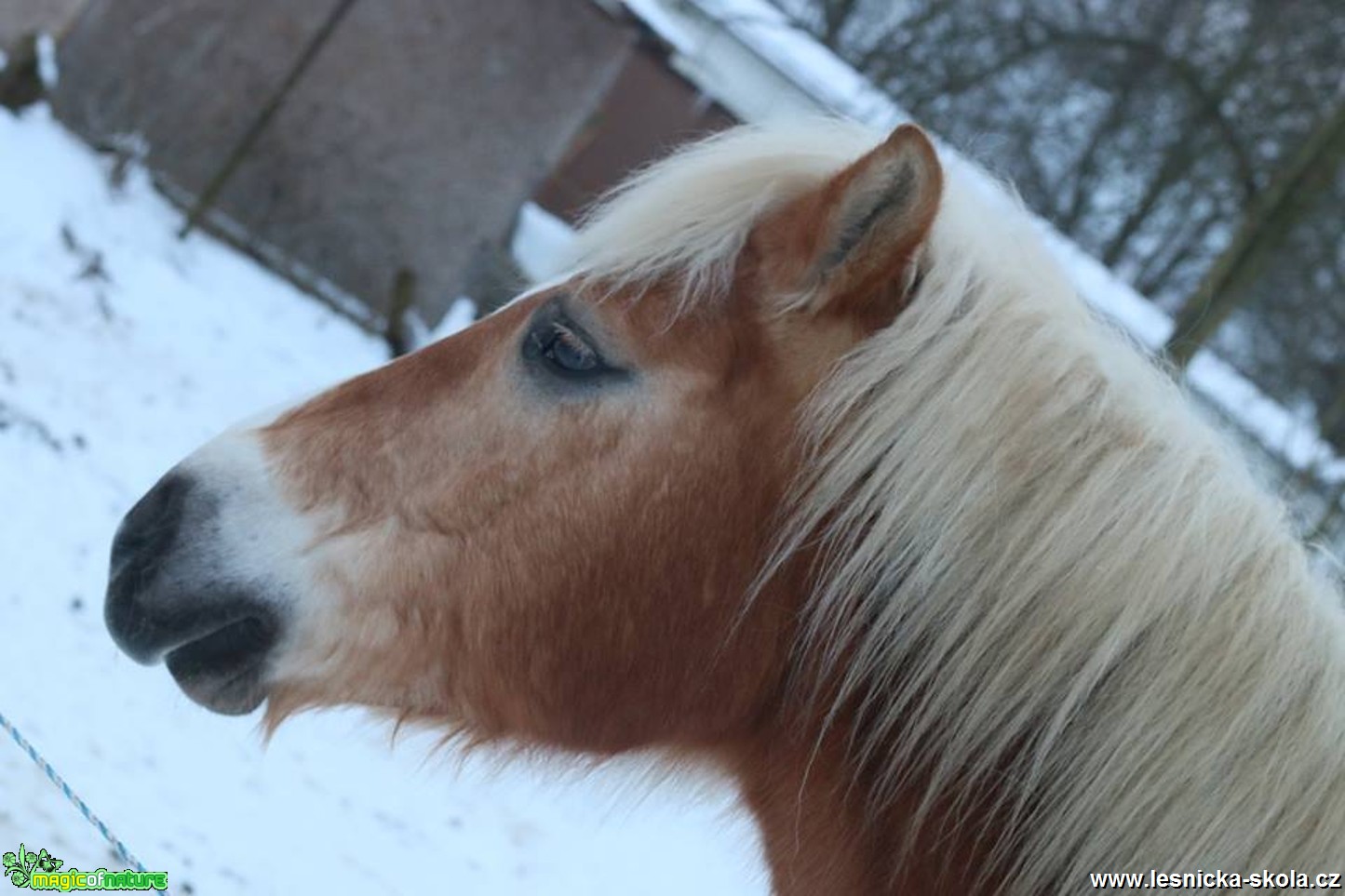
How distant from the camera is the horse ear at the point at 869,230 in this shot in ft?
5.68

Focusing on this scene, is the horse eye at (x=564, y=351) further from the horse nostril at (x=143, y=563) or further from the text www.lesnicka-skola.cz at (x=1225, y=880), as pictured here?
the text www.lesnicka-skola.cz at (x=1225, y=880)

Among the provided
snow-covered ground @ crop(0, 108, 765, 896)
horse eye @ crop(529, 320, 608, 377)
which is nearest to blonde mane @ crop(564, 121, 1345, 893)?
horse eye @ crop(529, 320, 608, 377)

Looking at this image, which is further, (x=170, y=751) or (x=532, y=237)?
(x=532, y=237)

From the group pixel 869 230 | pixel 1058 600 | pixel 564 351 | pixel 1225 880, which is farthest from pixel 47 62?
pixel 1225 880

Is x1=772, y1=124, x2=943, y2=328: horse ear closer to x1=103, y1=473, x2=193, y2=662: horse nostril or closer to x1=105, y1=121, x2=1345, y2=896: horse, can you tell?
x1=105, y1=121, x2=1345, y2=896: horse

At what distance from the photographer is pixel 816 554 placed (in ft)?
6.08

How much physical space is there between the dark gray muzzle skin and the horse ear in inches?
36.9

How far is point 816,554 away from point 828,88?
12246 mm

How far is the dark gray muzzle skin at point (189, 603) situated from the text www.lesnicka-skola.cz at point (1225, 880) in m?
1.23

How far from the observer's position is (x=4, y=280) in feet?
20.0

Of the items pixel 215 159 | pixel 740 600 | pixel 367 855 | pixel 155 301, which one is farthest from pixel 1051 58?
pixel 740 600

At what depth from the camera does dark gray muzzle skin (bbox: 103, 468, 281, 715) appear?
1.95m

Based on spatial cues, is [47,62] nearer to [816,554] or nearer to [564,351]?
[564,351]

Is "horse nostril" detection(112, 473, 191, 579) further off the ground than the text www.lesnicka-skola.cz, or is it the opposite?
the text www.lesnicka-skola.cz
